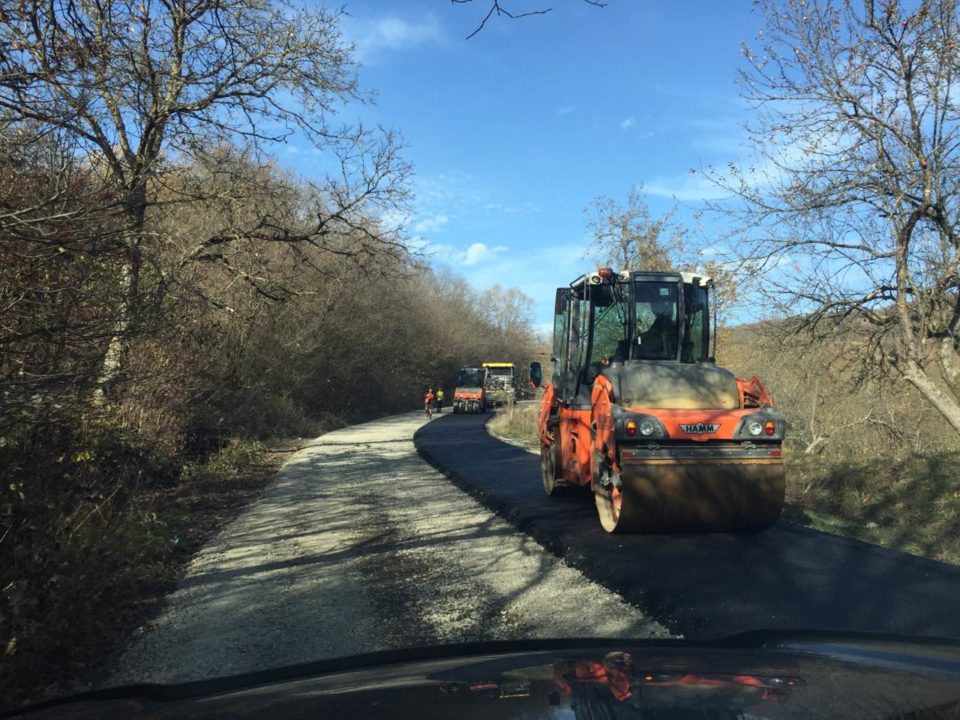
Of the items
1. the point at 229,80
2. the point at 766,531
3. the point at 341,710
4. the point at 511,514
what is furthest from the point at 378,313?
the point at 341,710

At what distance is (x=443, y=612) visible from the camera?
5.38m

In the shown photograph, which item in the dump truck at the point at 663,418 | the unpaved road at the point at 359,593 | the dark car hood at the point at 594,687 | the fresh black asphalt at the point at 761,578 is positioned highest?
the dump truck at the point at 663,418

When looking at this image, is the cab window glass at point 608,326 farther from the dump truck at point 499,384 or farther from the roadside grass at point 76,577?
the dump truck at point 499,384

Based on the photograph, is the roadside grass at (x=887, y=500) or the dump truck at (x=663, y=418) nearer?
the dump truck at (x=663, y=418)

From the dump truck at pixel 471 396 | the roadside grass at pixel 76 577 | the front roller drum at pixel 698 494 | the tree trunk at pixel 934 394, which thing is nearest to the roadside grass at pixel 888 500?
the tree trunk at pixel 934 394

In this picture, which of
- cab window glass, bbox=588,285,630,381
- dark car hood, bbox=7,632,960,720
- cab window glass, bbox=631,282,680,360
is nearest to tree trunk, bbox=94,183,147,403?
dark car hood, bbox=7,632,960,720

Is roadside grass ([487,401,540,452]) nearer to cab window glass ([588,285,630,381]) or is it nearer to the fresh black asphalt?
cab window glass ([588,285,630,381])

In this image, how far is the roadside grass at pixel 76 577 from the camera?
13.5 feet

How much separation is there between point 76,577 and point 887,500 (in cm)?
1008

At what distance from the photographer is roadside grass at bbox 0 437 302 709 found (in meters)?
4.11

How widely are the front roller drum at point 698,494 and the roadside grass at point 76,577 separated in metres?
4.39

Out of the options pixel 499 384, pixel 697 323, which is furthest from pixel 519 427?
pixel 499 384

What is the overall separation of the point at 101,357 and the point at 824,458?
12827 millimetres

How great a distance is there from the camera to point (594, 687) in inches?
106
